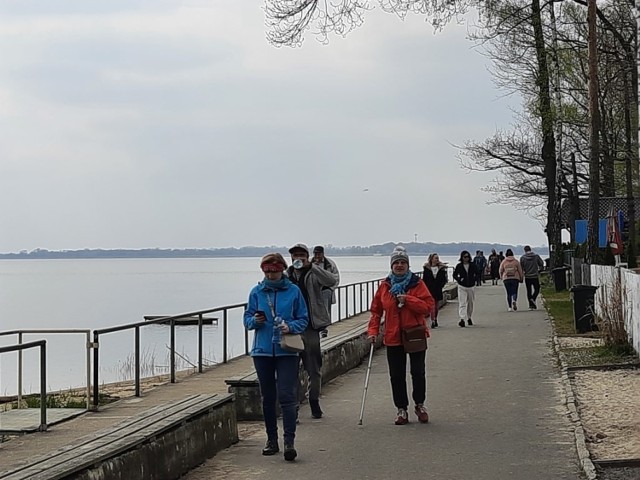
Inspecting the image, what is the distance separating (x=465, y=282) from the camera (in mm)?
23594

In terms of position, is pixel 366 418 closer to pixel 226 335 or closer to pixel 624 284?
pixel 624 284

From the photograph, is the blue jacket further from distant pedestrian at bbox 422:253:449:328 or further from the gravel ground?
distant pedestrian at bbox 422:253:449:328

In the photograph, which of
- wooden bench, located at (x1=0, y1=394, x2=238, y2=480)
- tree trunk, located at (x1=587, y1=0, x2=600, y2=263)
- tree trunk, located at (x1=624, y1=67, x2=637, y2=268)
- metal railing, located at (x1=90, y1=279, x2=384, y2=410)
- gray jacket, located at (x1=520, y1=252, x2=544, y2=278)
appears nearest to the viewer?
wooden bench, located at (x1=0, y1=394, x2=238, y2=480)

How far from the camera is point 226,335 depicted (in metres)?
19.2

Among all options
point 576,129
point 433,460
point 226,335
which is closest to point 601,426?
point 433,460

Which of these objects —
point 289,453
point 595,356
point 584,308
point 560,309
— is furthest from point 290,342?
point 560,309

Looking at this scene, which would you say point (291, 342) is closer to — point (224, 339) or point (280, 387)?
Answer: point (280, 387)

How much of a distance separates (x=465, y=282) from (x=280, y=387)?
15.0m

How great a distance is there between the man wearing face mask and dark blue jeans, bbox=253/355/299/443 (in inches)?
70.2

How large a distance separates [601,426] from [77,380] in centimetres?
1119

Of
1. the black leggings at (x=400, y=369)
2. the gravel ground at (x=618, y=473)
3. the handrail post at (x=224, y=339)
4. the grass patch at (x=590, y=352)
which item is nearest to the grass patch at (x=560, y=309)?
the grass patch at (x=590, y=352)

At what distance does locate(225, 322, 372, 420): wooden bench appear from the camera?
36.9 ft

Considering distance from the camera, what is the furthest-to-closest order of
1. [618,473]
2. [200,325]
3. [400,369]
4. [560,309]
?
[560,309], [200,325], [400,369], [618,473]

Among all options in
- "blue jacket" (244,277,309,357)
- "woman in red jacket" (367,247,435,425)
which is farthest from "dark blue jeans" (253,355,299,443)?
"woman in red jacket" (367,247,435,425)
